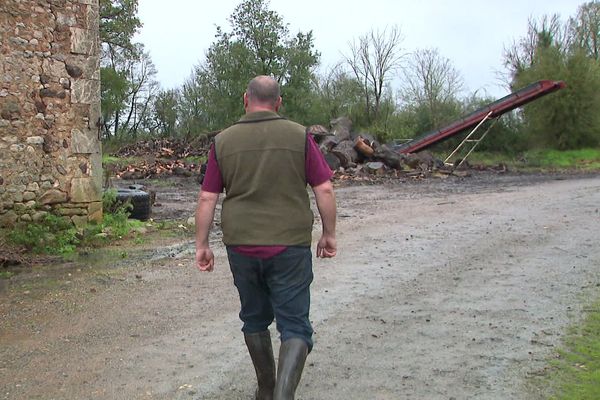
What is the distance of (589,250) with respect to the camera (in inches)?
333

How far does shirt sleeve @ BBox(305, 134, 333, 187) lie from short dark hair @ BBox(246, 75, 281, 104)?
316 millimetres

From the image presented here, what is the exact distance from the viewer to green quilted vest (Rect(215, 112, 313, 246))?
11.1ft

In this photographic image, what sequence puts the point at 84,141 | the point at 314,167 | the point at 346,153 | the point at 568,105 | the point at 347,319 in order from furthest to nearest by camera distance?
the point at 568,105 → the point at 346,153 → the point at 84,141 → the point at 347,319 → the point at 314,167

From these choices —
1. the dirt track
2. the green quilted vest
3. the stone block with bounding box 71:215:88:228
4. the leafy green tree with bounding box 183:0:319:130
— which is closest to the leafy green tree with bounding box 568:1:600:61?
the leafy green tree with bounding box 183:0:319:130

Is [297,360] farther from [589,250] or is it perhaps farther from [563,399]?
[589,250]

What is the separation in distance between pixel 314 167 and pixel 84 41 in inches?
275

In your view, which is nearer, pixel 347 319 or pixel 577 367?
pixel 577 367

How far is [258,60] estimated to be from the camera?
3338 centimetres

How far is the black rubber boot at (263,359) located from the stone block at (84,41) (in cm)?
696

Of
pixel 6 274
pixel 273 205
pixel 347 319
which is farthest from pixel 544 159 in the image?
pixel 273 205

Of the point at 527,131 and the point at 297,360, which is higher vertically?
the point at 527,131

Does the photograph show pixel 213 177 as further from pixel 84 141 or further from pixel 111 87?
pixel 111 87

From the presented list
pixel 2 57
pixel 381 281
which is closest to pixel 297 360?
pixel 381 281

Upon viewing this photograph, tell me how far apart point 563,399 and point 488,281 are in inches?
127
